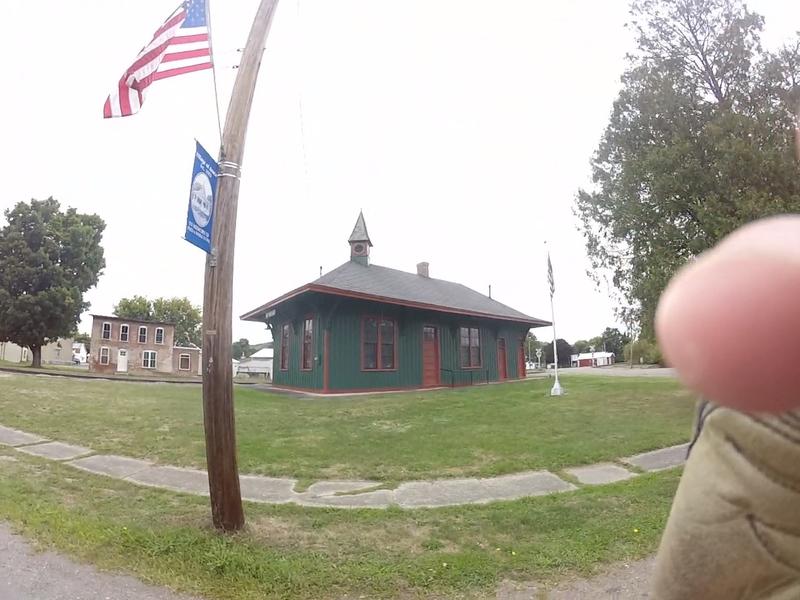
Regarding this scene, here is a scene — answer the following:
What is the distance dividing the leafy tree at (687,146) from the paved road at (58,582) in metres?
9.72

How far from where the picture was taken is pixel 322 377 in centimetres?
1822

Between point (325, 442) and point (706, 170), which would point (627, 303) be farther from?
point (325, 442)

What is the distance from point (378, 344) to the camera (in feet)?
63.9

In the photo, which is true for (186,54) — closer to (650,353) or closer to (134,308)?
(650,353)

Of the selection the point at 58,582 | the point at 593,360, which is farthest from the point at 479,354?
the point at 593,360

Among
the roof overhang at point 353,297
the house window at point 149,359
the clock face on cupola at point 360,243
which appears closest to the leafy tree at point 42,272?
the house window at point 149,359

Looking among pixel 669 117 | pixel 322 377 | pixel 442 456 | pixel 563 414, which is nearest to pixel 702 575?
pixel 442 456

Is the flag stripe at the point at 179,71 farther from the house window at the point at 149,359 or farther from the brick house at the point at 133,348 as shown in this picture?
the house window at the point at 149,359

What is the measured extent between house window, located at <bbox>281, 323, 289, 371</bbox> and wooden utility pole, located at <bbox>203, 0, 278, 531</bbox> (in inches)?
659

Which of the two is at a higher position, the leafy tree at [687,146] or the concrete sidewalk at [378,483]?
the leafy tree at [687,146]

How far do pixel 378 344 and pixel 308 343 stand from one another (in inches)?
103

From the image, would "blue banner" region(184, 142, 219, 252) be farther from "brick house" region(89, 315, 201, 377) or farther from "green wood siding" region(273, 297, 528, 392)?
"brick house" region(89, 315, 201, 377)

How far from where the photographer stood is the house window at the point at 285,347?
70.8 feet

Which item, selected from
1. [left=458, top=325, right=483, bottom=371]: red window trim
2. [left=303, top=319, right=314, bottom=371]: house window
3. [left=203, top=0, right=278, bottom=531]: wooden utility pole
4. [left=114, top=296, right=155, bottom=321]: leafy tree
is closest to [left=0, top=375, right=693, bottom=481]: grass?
[left=203, top=0, right=278, bottom=531]: wooden utility pole
